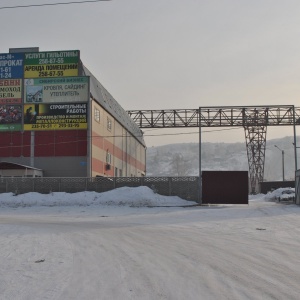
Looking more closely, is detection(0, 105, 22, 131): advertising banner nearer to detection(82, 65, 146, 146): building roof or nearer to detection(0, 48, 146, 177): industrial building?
detection(0, 48, 146, 177): industrial building

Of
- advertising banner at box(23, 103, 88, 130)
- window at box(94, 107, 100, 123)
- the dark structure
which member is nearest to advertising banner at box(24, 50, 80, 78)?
advertising banner at box(23, 103, 88, 130)

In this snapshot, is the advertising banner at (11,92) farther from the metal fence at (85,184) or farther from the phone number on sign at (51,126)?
the metal fence at (85,184)

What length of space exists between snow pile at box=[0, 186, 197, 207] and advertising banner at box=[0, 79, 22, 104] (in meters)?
12.0

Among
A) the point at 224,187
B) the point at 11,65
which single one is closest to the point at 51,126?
the point at 11,65

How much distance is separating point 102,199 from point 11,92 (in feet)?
53.9

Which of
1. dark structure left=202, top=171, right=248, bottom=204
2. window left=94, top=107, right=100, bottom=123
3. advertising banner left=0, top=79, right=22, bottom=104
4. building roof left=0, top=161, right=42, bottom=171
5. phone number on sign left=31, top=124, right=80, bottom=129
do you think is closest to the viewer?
dark structure left=202, top=171, right=248, bottom=204

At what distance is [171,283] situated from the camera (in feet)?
24.3

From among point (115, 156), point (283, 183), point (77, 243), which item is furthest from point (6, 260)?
point (283, 183)

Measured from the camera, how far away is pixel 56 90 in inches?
1567

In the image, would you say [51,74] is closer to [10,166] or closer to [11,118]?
[11,118]

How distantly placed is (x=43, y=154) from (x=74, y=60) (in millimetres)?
9071

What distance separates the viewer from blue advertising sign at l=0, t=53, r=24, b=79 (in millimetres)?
40719

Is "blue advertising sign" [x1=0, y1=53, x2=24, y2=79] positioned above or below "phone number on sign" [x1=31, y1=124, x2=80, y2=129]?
above

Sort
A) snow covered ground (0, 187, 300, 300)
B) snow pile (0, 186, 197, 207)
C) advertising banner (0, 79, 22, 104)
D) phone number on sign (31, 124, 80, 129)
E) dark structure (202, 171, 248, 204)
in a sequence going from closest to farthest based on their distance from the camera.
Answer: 1. snow covered ground (0, 187, 300, 300)
2. snow pile (0, 186, 197, 207)
3. dark structure (202, 171, 248, 204)
4. phone number on sign (31, 124, 80, 129)
5. advertising banner (0, 79, 22, 104)
